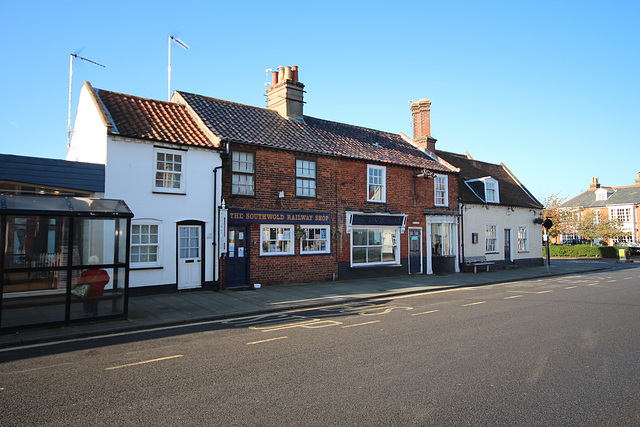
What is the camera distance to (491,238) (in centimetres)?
2531

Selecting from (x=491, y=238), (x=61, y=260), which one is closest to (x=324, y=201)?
(x=61, y=260)

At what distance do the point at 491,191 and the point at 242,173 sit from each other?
56.2ft

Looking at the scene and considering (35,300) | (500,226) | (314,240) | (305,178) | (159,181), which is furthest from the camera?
(500,226)

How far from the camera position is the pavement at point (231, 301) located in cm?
850

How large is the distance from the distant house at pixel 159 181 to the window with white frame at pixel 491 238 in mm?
17558

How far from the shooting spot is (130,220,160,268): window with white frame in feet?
43.1

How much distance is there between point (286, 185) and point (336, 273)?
4484mm

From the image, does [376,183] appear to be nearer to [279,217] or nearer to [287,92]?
[279,217]

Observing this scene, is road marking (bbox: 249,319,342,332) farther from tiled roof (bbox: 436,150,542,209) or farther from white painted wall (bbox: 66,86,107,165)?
tiled roof (bbox: 436,150,542,209)

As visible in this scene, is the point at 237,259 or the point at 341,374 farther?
the point at 237,259

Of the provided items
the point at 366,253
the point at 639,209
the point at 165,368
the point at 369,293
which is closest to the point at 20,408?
the point at 165,368

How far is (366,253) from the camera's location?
62.4ft

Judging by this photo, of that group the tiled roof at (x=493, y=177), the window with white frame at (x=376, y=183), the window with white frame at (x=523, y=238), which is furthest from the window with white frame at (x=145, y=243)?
the window with white frame at (x=523, y=238)

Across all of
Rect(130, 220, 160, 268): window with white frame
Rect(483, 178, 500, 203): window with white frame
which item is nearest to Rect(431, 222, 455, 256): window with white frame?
Rect(483, 178, 500, 203): window with white frame
